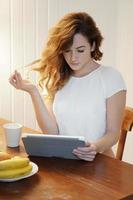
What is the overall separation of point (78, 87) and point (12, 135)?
51cm

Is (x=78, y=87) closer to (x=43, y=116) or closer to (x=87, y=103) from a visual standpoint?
(x=87, y=103)

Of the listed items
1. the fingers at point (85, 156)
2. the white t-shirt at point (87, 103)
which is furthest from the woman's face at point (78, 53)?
the fingers at point (85, 156)

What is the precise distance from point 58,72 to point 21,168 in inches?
32.5

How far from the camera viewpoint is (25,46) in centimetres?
276

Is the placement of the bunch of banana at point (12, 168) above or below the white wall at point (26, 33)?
below

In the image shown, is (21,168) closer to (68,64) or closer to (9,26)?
(68,64)

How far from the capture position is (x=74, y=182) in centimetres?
136

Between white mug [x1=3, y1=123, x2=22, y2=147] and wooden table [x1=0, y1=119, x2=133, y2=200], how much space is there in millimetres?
166

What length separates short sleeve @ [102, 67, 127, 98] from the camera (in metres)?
1.97

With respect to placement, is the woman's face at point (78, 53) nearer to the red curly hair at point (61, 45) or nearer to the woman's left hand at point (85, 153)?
the red curly hair at point (61, 45)

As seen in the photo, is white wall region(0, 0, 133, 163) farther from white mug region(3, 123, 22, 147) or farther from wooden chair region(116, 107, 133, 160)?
white mug region(3, 123, 22, 147)

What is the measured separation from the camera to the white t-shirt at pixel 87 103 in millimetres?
1985

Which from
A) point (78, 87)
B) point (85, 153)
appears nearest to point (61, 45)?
point (78, 87)

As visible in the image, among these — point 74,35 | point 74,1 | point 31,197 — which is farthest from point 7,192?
point 74,1
